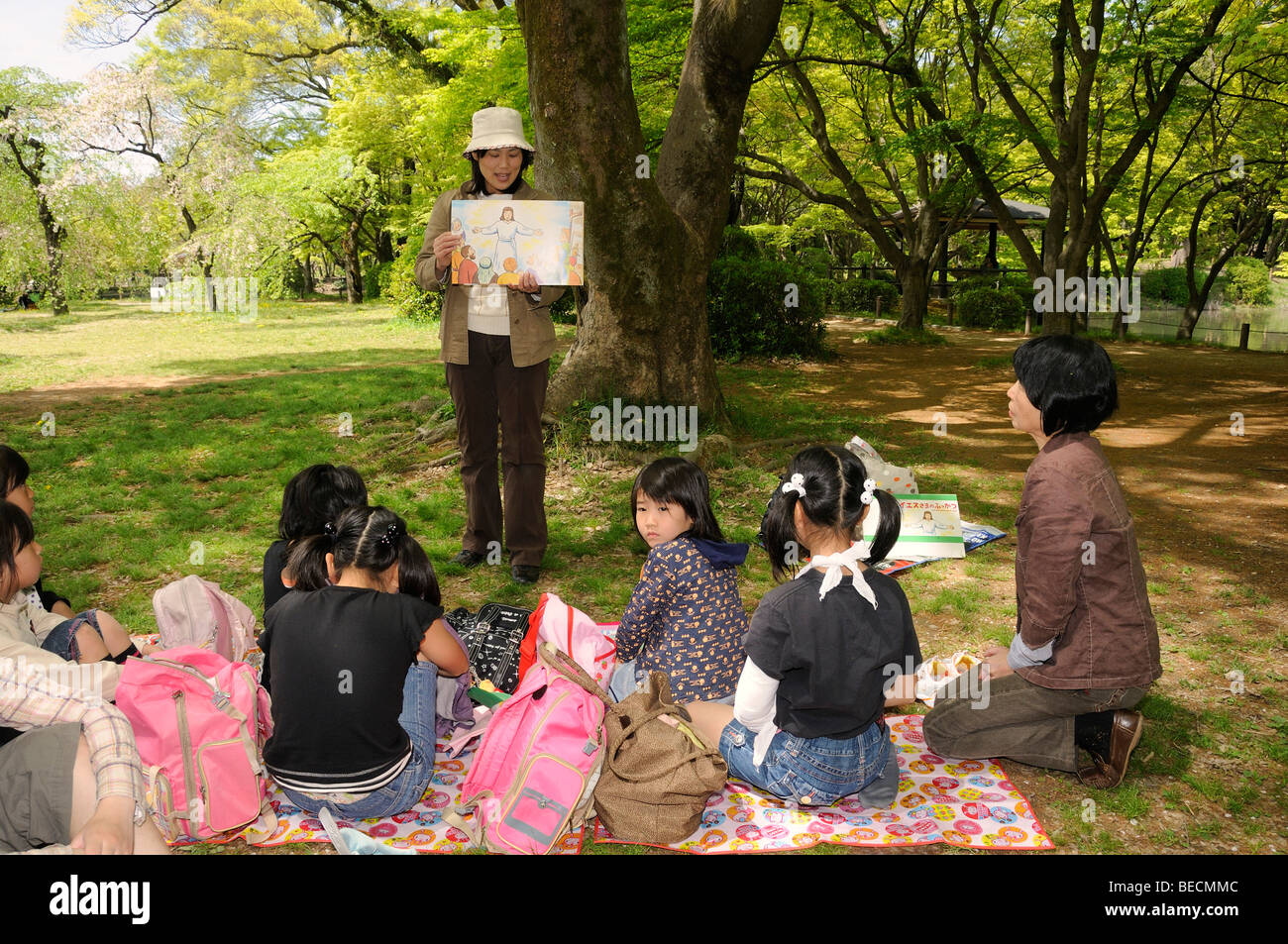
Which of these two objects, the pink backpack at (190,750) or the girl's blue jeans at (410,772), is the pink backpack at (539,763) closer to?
the girl's blue jeans at (410,772)

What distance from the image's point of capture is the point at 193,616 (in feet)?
11.6

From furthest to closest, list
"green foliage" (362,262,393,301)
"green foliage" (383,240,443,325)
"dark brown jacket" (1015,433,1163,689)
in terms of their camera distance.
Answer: "green foliage" (362,262,393,301)
"green foliage" (383,240,443,325)
"dark brown jacket" (1015,433,1163,689)

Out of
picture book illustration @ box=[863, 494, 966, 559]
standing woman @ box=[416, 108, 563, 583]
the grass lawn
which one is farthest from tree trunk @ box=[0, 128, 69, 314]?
picture book illustration @ box=[863, 494, 966, 559]

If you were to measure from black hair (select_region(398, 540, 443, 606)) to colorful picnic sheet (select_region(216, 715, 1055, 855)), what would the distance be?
739mm

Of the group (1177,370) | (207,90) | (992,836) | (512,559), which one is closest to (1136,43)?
(1177,370)

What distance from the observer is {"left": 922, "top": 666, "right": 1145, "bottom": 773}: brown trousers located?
318cm

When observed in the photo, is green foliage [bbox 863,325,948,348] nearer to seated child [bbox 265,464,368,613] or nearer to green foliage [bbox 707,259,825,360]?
green foliage [bbox 707,259,825,360]

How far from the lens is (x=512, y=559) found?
5.26 metres

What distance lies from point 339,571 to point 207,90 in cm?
3312

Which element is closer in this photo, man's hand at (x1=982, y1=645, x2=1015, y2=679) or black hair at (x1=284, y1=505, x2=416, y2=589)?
black hair at (x1=284, y1=505, x2=416, y2=589)

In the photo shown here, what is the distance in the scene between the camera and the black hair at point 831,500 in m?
2.91

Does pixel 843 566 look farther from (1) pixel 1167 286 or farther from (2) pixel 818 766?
(1) pixel 1167 286

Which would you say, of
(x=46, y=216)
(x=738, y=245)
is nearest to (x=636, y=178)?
(x=738, y=245)

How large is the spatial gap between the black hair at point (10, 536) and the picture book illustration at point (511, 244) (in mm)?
2552
